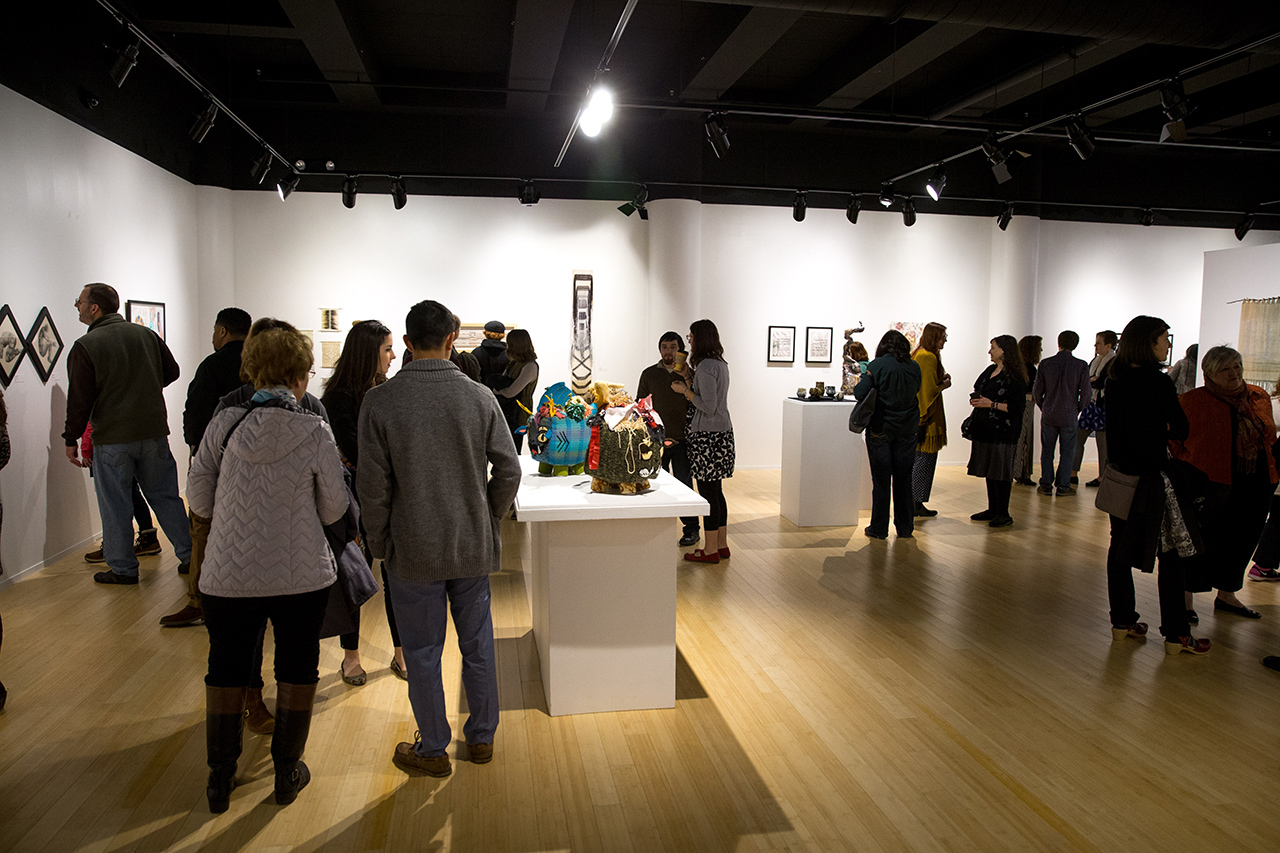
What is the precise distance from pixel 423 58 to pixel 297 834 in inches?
317

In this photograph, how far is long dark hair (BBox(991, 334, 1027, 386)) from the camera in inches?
282

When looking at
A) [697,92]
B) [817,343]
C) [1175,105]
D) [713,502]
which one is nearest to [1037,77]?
[1175,105]

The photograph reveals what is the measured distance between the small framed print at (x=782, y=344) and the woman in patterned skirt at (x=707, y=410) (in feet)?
16.3

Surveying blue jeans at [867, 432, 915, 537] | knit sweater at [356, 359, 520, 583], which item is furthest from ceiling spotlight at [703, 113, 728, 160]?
knit sweater at [356, 359, 520, 583]

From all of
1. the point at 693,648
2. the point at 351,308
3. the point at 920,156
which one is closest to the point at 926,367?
the point at 693,648

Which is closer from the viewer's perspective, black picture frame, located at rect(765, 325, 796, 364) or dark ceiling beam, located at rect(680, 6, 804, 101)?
dark ceiling beam, located at rect(680, 6, 804, 101)

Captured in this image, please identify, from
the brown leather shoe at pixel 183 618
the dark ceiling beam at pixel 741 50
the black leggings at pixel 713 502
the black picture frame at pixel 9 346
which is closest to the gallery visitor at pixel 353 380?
the brown leather shoe at pixel 183 618

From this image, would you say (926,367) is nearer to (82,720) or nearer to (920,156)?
(920,156)

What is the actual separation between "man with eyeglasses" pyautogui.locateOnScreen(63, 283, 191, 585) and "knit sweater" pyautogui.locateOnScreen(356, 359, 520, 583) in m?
3.10

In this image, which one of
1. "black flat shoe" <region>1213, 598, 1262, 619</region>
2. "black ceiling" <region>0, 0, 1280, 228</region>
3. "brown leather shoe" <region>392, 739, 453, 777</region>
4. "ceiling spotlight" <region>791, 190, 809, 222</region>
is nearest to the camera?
"brown leather shoe" <region>392, 739, 453, 777</region>

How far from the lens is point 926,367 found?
23.7ft

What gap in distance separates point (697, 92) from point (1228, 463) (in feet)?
21.9

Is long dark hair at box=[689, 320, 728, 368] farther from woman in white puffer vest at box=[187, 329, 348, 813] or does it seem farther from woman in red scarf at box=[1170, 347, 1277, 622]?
woman in white puffer vest at box=[187, 329, 348, 813]

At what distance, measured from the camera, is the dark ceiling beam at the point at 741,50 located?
22.2 ft
